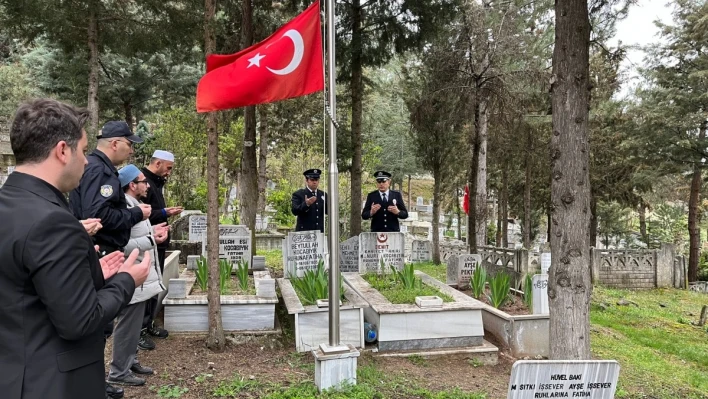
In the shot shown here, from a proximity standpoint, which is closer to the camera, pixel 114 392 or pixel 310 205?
pixel 114 392

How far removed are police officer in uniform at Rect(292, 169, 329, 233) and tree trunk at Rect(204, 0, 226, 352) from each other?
264 centimetres

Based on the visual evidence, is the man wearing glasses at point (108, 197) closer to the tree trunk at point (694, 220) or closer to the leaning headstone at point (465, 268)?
the leaning headstone at point (465, 268)

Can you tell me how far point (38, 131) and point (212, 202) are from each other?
119 inches

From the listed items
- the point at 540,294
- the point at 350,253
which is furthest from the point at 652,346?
the point at 350,253

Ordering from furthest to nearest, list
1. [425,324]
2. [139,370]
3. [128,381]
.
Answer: [425,324]
[139,370]
[128,381]

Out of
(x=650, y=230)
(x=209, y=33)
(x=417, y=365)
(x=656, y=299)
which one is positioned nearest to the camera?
(x=209, y=33)

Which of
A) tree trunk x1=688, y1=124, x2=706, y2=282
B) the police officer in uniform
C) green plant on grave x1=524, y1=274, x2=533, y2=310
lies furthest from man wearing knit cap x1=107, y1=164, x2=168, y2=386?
tree trunk x1=688, y1=124, x2=706, y2=282

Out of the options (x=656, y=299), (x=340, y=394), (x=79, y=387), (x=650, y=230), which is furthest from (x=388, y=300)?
(x=650, y=230)

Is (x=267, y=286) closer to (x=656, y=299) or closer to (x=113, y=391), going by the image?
(x=113, y=391)

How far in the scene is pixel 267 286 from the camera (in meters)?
5.59

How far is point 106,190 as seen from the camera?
136 inches

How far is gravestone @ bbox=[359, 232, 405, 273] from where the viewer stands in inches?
315

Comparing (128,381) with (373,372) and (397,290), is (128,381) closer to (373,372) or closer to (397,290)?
(373,372)

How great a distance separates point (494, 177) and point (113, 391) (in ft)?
64.2
